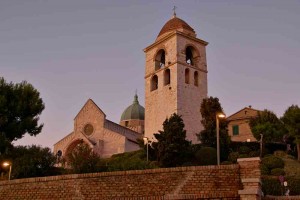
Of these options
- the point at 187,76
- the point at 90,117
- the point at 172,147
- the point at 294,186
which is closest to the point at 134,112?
the point at 90,117

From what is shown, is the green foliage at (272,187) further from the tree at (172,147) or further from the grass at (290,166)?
the tree at (172,147)

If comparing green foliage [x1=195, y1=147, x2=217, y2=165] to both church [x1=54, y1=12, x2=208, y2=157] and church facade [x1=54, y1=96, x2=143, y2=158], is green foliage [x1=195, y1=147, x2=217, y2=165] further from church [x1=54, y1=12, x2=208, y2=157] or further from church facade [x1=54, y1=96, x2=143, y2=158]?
church facade [x1=54, y1=96, x2=143, y2=158]

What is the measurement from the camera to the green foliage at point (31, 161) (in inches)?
997

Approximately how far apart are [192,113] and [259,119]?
7.32 m

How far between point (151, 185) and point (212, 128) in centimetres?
2221

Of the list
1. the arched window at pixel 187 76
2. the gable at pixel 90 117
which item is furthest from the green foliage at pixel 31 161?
the gable at pixel 90 117

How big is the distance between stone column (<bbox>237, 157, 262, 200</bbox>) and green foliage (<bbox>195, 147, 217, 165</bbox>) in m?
19.0

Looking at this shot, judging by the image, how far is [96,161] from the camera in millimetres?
21812

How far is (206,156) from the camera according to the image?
30.6 metres

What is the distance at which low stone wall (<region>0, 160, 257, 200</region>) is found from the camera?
11.7 m

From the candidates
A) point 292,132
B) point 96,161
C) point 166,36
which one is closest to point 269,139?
point 292,132

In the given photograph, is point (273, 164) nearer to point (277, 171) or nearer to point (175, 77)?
point (277, 171)

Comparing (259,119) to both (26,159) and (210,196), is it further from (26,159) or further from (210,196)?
(210,196)

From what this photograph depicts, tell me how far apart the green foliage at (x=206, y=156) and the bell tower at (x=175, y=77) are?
8.92 metres
